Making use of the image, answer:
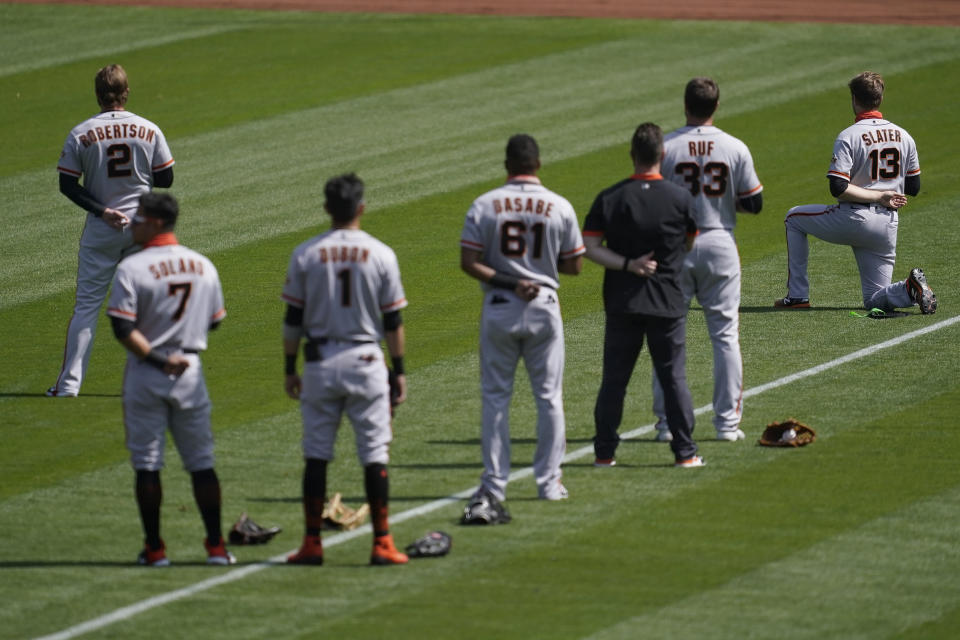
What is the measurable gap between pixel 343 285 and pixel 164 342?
3.25 feet

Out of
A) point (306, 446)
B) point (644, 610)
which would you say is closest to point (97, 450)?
point (306, 446)

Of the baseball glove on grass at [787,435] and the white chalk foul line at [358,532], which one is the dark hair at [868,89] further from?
the baseball glove on grass at [787,435]

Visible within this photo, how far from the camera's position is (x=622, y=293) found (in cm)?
982

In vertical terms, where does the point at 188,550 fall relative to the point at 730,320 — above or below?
below

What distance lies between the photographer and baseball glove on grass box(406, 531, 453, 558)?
8430 millimetres

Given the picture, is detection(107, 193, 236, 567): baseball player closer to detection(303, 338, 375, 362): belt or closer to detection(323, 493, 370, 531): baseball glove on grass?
detection(303, 338, 375, 362): belt

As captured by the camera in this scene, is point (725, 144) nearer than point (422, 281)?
Yes

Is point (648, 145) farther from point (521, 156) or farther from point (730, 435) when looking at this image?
point (730, 435)

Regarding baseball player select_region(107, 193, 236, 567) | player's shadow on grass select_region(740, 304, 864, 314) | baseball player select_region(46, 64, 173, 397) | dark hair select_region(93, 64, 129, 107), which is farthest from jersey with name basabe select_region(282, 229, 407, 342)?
player's shadow on grass select_region(740, 304, 864, 314)

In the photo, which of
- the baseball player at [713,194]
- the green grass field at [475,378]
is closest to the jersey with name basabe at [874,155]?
the green grass field at [475,378]

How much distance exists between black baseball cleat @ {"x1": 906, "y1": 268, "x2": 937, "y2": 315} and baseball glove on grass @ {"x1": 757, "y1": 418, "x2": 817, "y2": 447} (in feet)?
Result: 13.3

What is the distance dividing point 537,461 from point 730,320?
2.03 meters

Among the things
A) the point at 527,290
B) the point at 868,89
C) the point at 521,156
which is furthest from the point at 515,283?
the point at 868,89

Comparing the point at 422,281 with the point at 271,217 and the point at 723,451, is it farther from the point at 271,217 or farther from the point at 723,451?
the point at 723,451
